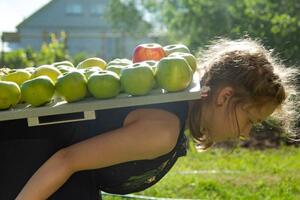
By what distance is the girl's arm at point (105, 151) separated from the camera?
72.6 inches

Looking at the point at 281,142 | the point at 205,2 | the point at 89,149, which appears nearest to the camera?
the point at 89,149

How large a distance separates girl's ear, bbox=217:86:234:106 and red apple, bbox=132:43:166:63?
285 mm

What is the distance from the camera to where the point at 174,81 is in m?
1.95

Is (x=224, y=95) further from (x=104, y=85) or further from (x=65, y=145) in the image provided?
(x=65, y=145)

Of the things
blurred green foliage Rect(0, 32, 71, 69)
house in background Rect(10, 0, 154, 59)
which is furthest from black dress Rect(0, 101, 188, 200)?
house in background Rect(10, 0, 154, 59)

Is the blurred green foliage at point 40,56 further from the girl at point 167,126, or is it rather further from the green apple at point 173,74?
the green apple at point 173,74

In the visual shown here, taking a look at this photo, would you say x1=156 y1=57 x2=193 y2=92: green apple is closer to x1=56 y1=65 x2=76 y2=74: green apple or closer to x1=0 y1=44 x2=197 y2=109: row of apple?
x1=0 y1=44 x2=197 y2=109: row of apple

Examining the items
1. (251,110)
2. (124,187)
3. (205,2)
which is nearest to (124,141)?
(124,187)

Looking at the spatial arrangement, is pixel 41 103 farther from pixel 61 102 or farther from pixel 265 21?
pixel 265 21

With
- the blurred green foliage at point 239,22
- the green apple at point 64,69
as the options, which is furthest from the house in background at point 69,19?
the green apple at point 64,69

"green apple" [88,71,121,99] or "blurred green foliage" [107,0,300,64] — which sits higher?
"green apple" [88,71,121,99]

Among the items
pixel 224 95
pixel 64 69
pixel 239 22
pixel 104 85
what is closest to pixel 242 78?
pixel 224 95

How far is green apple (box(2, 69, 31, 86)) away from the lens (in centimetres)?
224

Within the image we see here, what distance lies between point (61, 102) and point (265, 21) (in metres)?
7.78
